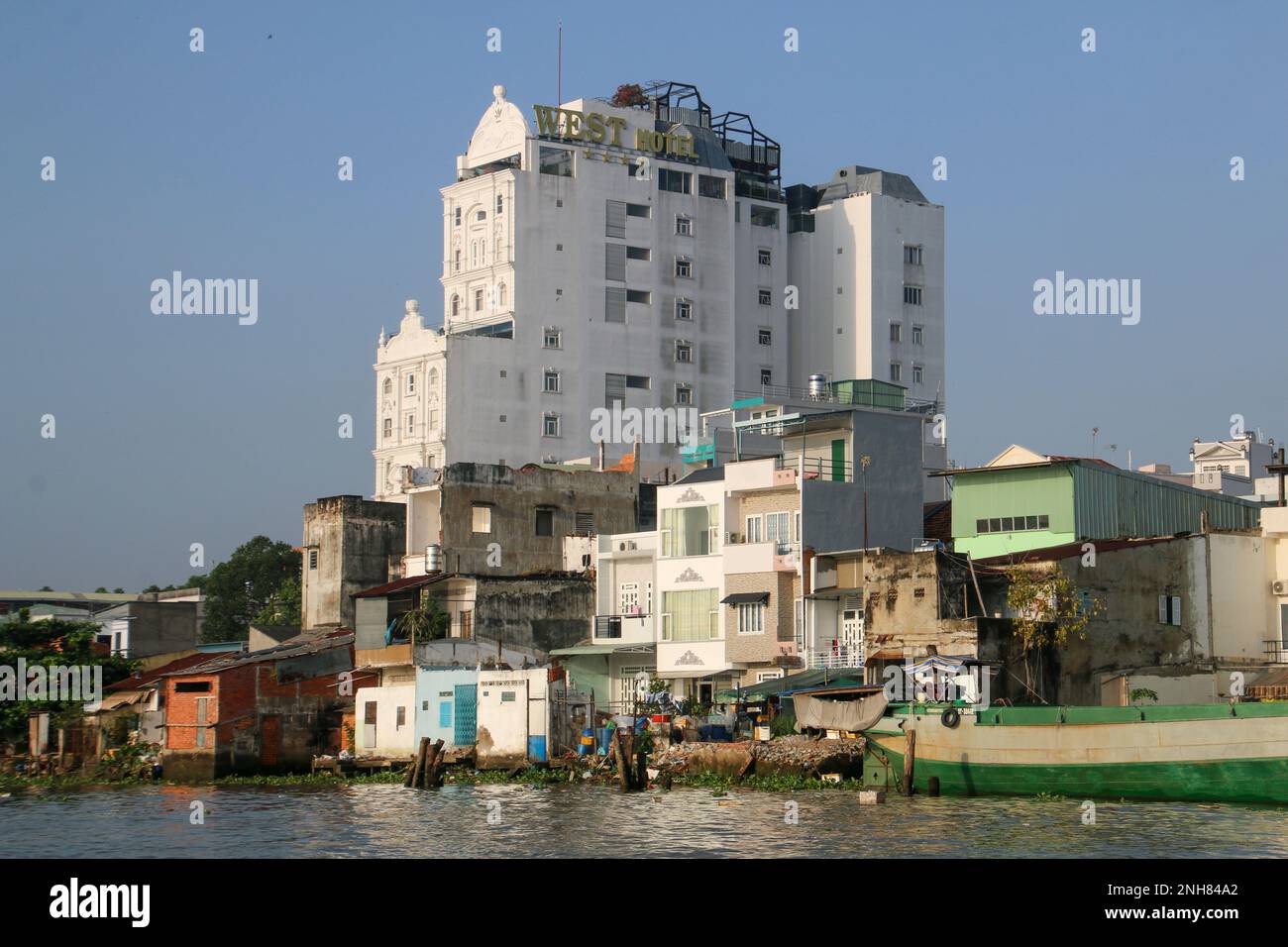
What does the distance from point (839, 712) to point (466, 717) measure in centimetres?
1572

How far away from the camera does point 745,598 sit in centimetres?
5528

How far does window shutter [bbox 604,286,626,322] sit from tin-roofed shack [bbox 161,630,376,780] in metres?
45.2

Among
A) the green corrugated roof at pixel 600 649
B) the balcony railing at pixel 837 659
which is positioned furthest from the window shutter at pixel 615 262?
the balcony railing at pixel 837 659

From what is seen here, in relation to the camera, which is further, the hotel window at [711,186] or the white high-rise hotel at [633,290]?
the hotel window at [711,186]

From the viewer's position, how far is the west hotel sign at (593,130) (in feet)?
323

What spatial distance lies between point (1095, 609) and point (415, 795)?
1986cm

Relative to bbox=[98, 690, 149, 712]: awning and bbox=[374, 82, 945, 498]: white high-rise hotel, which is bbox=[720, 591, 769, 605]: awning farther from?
bbox=[374, 82, 945, 498]: white high-rise hotel

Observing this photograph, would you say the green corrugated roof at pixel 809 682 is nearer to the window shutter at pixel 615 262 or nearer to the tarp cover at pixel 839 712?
the tarp cover at pixel 839 712

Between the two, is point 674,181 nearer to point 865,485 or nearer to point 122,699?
point 865,485

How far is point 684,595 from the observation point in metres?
58.2

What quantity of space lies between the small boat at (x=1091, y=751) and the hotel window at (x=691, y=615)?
15583 millimetres
